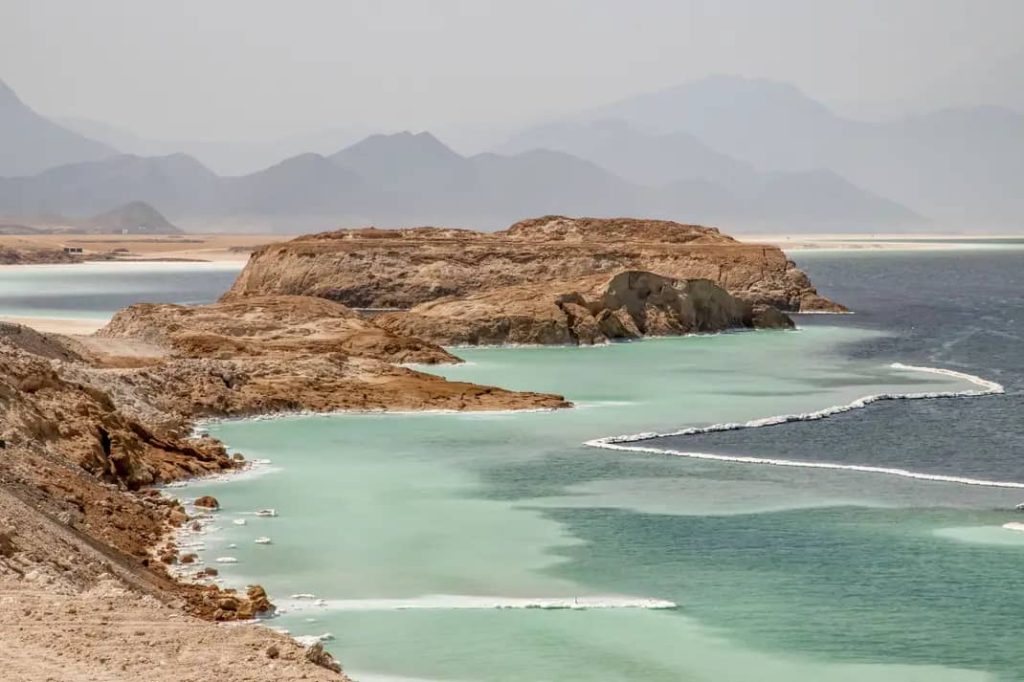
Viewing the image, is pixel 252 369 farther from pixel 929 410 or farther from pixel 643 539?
pixel 643 539

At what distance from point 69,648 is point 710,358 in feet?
142

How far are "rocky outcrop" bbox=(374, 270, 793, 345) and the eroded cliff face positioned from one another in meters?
8.78

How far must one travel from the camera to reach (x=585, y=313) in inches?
2576

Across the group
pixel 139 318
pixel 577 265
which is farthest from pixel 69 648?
pixel 577 265

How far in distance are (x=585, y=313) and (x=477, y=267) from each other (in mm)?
18476

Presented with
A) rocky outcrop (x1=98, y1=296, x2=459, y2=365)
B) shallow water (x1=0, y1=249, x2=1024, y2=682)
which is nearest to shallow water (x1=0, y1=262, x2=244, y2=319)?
rocky outcrop (x1=98, y1=296, x2=459, y2=365)

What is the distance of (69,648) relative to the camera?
14.4 metres

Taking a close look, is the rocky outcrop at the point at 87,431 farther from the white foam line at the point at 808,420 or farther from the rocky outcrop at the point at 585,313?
the rocky outcrop at the point at 585,313

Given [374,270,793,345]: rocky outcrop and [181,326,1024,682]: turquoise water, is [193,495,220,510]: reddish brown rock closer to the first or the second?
[181,326,1024,682]: turquoise water

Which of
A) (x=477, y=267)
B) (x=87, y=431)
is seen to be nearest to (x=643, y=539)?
(x=87, y=431)

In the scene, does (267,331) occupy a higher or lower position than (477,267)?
lower

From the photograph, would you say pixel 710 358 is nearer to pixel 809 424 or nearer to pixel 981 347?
pixel 981 347

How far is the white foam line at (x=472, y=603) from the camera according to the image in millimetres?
19203

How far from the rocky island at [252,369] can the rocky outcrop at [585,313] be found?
0.10 m
